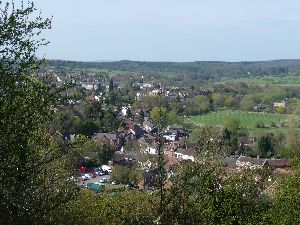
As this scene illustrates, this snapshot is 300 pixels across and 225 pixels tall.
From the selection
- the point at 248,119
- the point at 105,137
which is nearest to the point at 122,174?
the point at 105,137

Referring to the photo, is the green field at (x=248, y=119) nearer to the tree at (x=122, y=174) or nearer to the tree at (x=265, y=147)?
the tree at (x=265, y=147)

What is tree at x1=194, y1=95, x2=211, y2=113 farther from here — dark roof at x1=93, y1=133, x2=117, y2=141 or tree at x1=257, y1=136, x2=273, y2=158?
tree at x1=257, y1=136, x2=273, y2=158

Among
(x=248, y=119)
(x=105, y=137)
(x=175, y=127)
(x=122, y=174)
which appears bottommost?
(x=248, y=119)

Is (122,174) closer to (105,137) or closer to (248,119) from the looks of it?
(105,137)

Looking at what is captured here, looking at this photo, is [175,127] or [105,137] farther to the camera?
[175,127]

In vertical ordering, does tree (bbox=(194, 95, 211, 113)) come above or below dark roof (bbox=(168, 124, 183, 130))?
above

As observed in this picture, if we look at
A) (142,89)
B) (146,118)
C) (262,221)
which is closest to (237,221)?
(262,221)

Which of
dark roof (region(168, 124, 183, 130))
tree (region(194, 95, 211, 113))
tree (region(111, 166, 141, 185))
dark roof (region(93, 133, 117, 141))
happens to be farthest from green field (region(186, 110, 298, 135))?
tree (region(111, 166, 141, 185))

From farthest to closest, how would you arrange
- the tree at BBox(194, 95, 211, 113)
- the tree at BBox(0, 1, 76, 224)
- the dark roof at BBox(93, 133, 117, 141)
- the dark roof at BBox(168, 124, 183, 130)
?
1. the tree at BBox(194, 95, 211, 113)
2. the dark roof at BBox(168, 124, 183, 130)
3. the dark roof at BBox(93, 133, 117, 141)
4. the tree at BBox(0, 1, 76, 224)

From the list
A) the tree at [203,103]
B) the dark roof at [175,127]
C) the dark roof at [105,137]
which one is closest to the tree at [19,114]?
the dark roof at [105,137]
